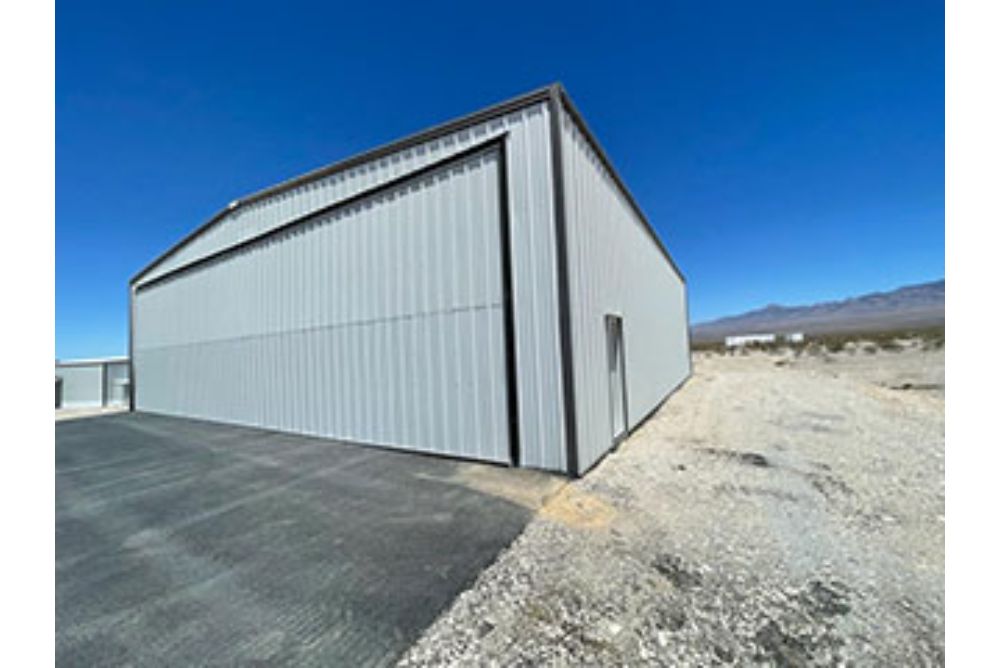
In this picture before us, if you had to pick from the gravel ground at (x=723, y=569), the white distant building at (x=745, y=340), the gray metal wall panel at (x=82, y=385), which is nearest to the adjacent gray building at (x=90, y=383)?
the gray metal wall panel at (x=82, y=385)

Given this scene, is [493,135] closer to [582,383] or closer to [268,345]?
[582,383]

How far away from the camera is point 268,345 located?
807cm

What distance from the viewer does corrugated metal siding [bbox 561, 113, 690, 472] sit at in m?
4.75

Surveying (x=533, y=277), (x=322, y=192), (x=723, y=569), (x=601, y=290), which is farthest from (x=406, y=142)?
(x=723, y=569)

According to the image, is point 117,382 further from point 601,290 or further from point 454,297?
point 601,290

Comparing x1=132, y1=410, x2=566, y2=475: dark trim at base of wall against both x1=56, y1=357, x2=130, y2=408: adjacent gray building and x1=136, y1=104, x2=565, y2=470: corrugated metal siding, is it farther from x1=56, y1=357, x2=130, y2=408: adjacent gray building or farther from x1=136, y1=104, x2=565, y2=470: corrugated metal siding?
x1=56, y1=357, x2=130, y2=408: adjacent gray building

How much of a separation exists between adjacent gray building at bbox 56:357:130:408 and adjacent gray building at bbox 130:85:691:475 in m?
12.0

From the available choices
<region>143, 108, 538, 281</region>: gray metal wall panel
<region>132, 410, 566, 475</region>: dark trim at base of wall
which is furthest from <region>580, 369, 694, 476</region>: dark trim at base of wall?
<region>143, 108, 538, 281</region>: gray metal wall panel

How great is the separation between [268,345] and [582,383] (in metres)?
7.13

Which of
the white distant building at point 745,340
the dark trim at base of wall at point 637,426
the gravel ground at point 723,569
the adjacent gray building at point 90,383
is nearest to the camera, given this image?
the gravel ground at point 723,569

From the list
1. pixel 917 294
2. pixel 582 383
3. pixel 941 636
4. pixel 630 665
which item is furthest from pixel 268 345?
pixel 917 294

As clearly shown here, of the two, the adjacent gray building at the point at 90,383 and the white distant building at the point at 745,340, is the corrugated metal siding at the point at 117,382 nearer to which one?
the adjacent gray building at the point at 90,383

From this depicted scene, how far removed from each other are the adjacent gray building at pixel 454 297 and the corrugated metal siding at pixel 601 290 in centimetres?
5

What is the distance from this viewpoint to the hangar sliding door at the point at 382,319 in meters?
5.02
